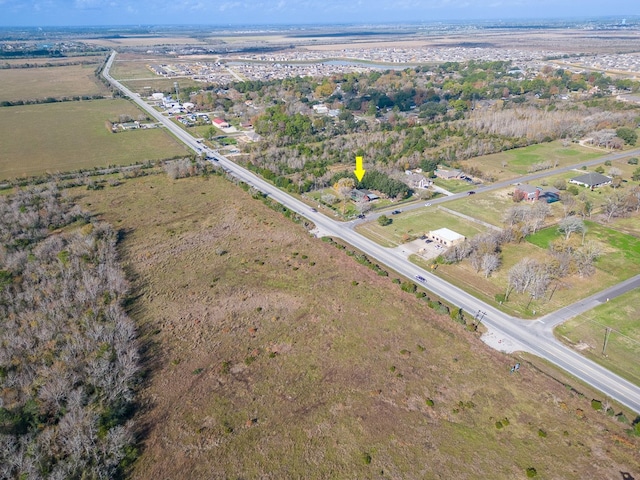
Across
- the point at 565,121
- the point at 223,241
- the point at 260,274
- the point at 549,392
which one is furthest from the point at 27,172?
the point at 565,121

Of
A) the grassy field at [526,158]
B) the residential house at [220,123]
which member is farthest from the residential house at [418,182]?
the residential house at [220,123]

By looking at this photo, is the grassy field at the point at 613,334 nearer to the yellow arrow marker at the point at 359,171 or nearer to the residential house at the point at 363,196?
the residential house at the point at 363,196

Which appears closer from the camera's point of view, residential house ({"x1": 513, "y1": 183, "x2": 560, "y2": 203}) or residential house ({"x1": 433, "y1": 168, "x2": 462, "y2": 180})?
residential house ({"x1": 513, "y1": 183, "x2": 560, "y2": 203})

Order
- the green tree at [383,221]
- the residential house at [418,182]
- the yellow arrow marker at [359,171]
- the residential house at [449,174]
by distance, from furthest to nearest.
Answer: the residential house at [449,174] < the residential house at [418,182] < the yellow arrow marker at [359,171] < the green tree at [383,221]

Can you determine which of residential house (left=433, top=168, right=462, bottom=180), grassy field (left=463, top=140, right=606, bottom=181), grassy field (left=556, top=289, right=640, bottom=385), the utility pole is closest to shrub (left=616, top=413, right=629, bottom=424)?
grassy field (left=556, top=289, right=640, bottom=385)

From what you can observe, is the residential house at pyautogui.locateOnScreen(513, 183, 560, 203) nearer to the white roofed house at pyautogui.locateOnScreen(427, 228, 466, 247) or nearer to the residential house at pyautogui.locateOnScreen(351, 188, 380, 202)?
the white roofed house at pyautogui.locateOnScreen(427, 228, 466, 247)

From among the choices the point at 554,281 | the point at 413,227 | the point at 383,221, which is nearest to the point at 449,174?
the point at 413,227
